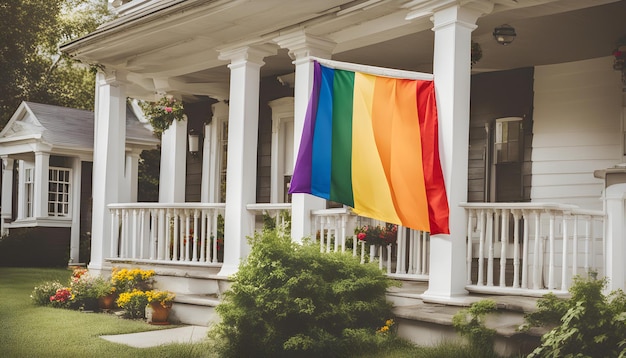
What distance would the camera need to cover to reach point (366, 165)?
834 cm

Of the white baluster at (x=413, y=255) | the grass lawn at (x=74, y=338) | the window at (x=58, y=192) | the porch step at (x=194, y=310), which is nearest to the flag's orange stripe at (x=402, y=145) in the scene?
the white baluster at (x=413, y=255)

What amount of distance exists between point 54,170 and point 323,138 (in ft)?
46.2

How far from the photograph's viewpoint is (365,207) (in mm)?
8273

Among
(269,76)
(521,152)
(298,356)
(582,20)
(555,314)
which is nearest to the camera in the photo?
(555,314)

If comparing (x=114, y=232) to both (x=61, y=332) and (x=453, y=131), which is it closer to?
(x=61, y=332)

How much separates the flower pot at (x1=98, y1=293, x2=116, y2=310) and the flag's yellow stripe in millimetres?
4773

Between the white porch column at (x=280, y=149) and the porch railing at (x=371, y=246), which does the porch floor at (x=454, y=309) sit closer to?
the porch railing at (x=371, y=246)

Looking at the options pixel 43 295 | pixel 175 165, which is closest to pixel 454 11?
pixel 43 295

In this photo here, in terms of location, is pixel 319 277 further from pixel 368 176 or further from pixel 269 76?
pixel 269 76

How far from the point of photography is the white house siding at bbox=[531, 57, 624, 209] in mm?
10383

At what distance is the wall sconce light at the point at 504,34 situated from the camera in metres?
9.37

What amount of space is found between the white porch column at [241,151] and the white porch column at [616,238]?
4.73 m

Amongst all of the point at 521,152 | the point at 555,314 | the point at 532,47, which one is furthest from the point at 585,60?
the point at 555,314

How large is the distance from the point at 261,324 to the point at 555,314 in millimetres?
2826
